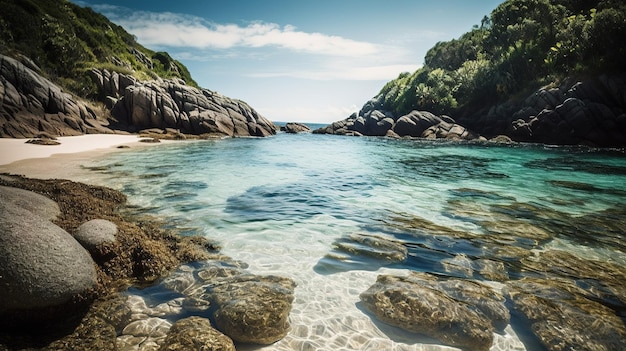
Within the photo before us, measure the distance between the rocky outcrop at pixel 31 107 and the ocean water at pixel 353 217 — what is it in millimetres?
12499

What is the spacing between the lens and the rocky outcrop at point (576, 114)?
35.4 m

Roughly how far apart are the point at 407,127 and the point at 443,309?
53.0 m

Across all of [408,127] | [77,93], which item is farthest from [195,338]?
[408,127]

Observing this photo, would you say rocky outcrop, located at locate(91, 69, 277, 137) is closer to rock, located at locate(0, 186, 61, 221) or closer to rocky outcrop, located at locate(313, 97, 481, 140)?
rocky outcrop, located at locate(313, 97, 481, 140)

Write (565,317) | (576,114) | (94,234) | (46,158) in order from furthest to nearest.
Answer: (576,114) < (46,158) < (94,234) < (565,317)

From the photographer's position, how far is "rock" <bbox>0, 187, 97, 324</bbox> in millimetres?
3459

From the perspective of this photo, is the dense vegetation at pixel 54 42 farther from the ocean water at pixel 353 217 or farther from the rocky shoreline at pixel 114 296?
the rocky shoreline at pixel 114 296

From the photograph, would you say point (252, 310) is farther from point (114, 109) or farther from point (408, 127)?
point (408, 127)

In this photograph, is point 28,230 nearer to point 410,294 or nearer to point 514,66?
point 410,294

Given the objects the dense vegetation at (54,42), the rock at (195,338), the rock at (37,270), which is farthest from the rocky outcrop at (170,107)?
the rock at (195,338)

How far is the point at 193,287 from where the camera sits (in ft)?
16.9

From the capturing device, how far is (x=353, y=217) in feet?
31.7

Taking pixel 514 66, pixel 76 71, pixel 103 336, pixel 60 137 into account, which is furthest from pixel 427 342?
pixel 514 66

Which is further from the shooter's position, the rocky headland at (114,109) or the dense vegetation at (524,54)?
the dense vegetation at (524,54)
